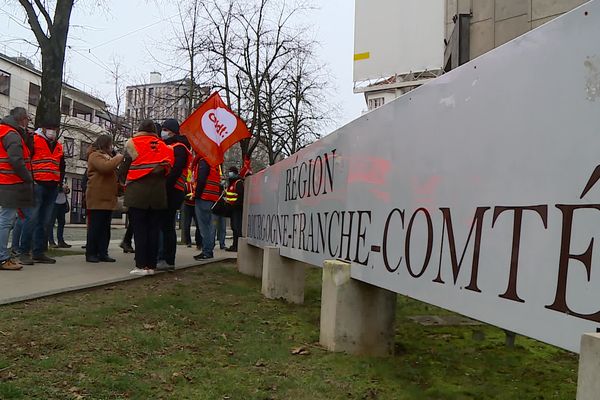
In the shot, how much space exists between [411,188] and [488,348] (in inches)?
81.3

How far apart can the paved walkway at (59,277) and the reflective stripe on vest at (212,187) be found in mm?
1335

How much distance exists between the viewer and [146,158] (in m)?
6.11

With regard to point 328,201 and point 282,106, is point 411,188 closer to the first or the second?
point 328,201

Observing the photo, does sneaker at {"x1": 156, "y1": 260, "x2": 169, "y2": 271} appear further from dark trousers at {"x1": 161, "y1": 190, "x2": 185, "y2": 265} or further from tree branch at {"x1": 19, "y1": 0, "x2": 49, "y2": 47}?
tree branch at {"x1": 19, "y1": 0, "x2": 49, "y2": 47}

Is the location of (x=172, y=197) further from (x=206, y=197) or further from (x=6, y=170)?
(x=6, y=170)

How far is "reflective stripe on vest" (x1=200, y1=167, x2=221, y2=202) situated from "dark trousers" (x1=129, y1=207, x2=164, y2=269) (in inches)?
84.6

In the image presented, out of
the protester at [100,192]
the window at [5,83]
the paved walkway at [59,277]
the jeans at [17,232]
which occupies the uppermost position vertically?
the window at [5,83]

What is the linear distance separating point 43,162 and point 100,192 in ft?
2.70

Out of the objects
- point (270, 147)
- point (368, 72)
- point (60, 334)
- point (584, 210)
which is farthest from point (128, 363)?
point (368, 72)

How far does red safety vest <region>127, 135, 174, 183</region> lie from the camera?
20.0 ft

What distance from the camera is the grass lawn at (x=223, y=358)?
291 centimetres

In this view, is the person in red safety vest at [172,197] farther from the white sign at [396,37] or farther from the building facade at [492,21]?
the white sign at [396,37]

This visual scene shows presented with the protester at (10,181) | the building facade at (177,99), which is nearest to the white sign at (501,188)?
the protester at (10,181)

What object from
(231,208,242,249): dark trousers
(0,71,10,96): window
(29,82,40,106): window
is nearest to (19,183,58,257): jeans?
(231,208,242,249): dark trousers
